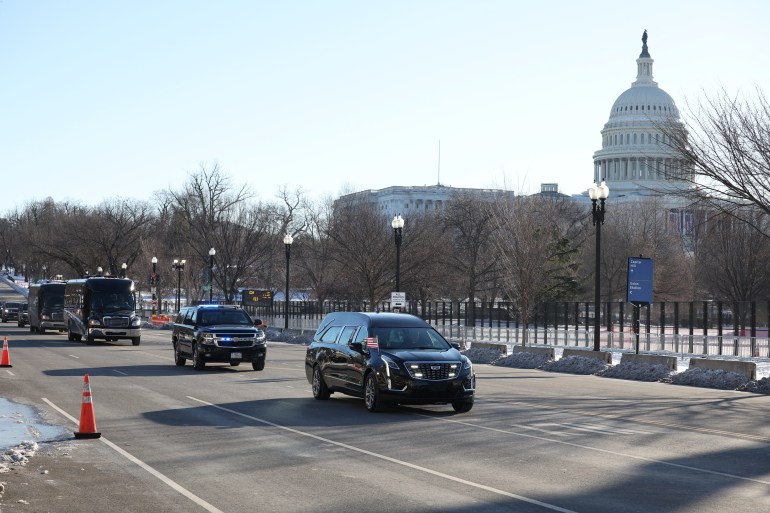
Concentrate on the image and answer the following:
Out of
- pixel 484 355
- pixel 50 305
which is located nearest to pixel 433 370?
pixel 484 355

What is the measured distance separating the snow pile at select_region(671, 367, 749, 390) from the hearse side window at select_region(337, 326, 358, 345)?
10961 millimetres

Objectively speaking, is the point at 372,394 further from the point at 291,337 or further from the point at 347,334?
the point at 291,337

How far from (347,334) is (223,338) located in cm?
1026

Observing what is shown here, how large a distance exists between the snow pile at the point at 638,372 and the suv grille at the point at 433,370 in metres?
12.4

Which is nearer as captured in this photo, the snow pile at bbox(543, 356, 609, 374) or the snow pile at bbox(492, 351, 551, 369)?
the snow pile at bbox(543, 356, 609, 374)

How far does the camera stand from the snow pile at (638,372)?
30125mm

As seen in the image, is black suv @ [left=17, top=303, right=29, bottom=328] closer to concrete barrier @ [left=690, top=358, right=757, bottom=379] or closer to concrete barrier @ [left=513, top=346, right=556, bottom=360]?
concrete barrier @ [left=513, top=346, right=556, bottom=360]

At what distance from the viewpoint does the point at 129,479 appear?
12.2 meters

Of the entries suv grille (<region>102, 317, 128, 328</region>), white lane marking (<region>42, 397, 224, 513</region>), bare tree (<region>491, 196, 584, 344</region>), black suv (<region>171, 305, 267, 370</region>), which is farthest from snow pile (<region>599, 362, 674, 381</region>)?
suv grille (<region>102, 317, 128, 328</region>)

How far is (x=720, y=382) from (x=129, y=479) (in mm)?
18911

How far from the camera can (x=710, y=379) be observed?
27.8 meters

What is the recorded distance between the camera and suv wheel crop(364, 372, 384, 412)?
19.1 metres

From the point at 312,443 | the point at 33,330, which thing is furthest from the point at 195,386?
the point at 33,330

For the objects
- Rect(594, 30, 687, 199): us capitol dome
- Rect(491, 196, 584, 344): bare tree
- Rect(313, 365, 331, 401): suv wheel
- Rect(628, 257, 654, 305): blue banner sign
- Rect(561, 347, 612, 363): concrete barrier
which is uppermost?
Rect(594, 30, 687, 199): us capitol dome
